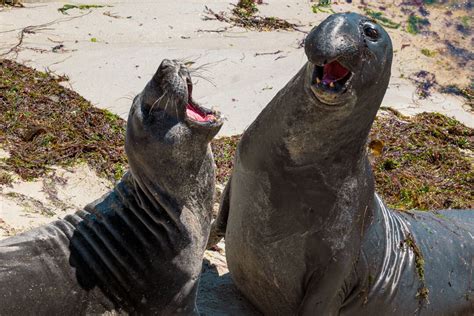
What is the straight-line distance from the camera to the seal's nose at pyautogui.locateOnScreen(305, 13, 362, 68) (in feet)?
14.9

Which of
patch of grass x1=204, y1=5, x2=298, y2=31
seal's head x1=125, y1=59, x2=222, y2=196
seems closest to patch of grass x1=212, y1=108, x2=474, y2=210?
patch of grass x1=204, y1=5, x2=298, y2=31

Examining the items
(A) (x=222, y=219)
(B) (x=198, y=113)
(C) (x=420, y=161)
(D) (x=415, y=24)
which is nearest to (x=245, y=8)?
(D) (x=415, y=24)

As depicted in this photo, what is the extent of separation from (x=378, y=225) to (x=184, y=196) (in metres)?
1.38

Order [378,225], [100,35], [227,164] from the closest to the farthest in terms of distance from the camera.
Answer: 1. [378,225]
2. [227,164]
3. [100,35]

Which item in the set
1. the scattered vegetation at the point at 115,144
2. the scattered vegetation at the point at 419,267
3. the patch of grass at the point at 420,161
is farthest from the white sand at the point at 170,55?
the scattered vegetation at the point at 419,267

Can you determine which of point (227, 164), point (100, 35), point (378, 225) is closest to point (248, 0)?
point (100, 35)

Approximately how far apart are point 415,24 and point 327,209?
786 cm

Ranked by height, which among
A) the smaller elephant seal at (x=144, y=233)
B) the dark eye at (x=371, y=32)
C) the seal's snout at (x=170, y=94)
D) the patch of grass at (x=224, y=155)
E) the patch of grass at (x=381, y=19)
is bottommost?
the patch of grass at (x=381, y=19)

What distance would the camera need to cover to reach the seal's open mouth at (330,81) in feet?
15.4

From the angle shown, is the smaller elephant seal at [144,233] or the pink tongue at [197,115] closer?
the smaller elephant seal at [144,233]

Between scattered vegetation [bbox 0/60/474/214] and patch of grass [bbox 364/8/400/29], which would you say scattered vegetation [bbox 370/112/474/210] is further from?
patch of grass [bbox 364/8/400/29]

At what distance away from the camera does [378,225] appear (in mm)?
5637

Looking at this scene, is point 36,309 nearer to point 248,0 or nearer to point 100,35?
point 100,35

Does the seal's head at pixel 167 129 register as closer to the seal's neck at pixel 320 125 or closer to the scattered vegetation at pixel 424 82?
the seal's neck at pixel 320 125
